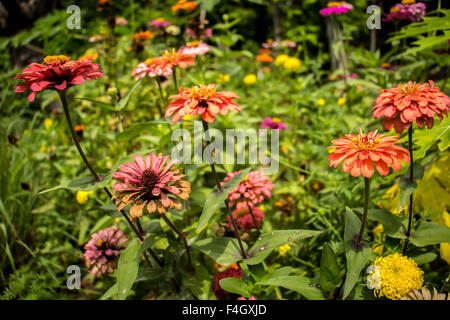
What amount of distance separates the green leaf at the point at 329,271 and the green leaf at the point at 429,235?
10.0 inches

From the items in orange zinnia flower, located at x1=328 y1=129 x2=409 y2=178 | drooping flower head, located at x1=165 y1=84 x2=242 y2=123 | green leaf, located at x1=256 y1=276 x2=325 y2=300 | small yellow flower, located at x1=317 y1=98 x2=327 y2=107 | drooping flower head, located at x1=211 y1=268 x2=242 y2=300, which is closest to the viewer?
orange zinnia flower, located at x1=328 y1=129 x2=409 y2=178

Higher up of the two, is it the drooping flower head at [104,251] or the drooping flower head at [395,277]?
the drooping flower head at [395,277]

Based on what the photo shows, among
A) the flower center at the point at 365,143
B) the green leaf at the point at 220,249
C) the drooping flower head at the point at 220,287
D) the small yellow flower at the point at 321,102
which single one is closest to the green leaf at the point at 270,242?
the green leaf at the point at 220,249

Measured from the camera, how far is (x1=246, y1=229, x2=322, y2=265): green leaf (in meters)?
0.98

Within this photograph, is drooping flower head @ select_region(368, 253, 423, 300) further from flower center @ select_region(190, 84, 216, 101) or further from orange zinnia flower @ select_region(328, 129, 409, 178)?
flower center @ select_region(190, 84, 216, 101)

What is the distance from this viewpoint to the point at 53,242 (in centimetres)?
186

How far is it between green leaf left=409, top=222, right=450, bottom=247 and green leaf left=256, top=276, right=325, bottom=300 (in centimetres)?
34

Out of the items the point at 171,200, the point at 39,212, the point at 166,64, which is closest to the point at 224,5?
the point at 166,64

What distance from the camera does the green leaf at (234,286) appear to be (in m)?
1.01

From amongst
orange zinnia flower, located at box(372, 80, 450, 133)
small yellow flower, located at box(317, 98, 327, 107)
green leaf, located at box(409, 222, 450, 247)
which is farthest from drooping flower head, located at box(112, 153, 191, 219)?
small yellow flower, located at box(317, 98, 327, 107)

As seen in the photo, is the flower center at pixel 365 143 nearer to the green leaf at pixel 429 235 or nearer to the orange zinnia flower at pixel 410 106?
the orange zinnia flower at pixel 410 106

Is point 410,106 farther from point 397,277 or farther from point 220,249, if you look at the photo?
point 220,249

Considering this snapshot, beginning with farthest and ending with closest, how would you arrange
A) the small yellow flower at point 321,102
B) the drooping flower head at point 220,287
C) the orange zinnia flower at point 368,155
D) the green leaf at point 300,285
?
the small yellow flower at point 321,102 → the drooping flower head at point 220,287 → the green leaf at point 300,285 → the orange zinnia flower at point 368,155

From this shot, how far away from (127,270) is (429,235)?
0.97 meters
